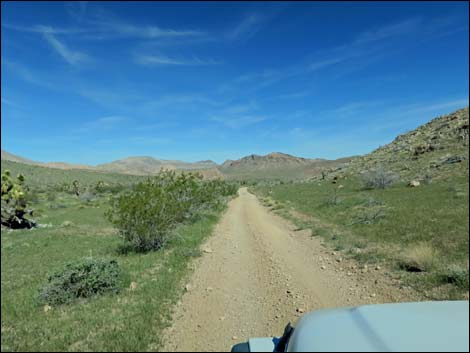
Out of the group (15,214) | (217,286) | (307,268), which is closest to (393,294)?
(307,268)

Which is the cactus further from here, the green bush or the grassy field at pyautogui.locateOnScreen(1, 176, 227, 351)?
the green bush

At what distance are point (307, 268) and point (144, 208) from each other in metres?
6.26

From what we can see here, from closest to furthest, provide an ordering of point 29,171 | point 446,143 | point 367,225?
point 367,225 → point 446,143 → point 29,171

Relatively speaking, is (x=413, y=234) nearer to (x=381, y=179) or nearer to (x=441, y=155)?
(x=381, y=179)

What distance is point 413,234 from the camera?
11.4m

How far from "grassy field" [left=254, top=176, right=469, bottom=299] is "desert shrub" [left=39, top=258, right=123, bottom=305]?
6.50 m

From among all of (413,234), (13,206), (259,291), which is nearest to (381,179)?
(413,234)

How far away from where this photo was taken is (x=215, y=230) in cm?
1686

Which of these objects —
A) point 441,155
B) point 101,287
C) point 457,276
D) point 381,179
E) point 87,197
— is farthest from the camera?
point 87,197

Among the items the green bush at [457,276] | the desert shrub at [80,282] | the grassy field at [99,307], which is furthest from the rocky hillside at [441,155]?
the desert shrub at [80,282]

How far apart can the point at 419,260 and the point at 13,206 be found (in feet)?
85.0

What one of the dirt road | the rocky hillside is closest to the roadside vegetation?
the dirt road

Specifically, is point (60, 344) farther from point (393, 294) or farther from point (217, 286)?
point (393, 294)

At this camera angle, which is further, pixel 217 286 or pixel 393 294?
pixel 217 286
